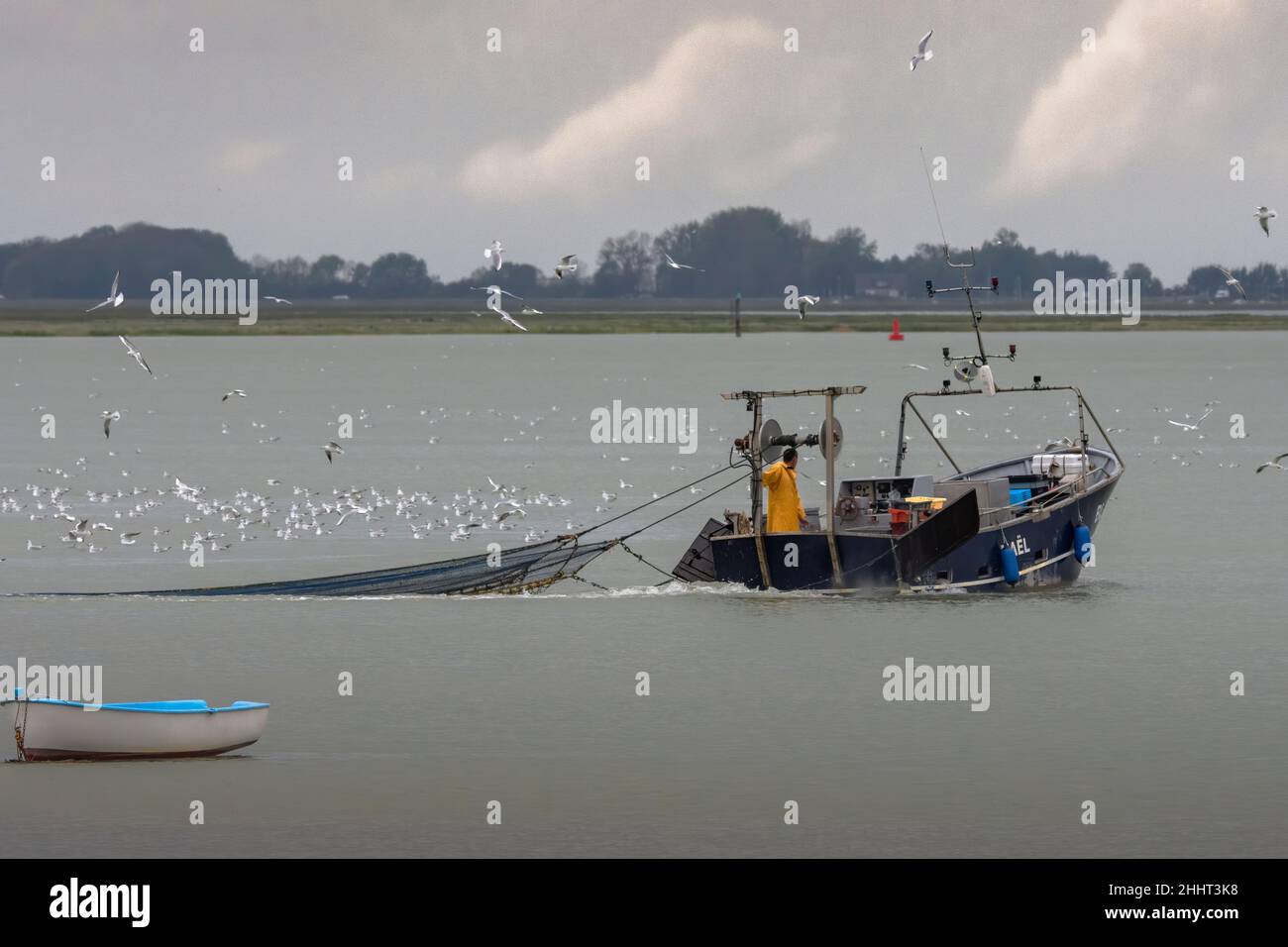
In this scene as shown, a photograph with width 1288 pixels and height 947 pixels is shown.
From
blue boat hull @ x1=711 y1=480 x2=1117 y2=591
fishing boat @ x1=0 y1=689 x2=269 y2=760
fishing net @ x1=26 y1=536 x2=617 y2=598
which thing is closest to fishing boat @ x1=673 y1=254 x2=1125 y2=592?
blue boat hull @ x1=711 y1=480 x2=1117 y2=591

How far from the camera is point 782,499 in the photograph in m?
31.8

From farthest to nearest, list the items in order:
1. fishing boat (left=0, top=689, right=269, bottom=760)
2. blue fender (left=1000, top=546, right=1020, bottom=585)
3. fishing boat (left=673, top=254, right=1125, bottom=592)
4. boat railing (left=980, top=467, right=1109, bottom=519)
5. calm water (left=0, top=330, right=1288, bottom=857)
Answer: blue fender (left=1000, top=546, right=1020, bottom=585), boat railing (left=980, top=467, right=1109, bottom=519), fishing boat (left=673, top=254, right=1125, bottom=592), fishing boat (left=0, top=689, right=269, bottom=760), calm water (left=0, top=330, right=1288, bottom=857)

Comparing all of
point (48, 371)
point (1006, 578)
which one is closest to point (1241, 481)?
point (1006, 578)

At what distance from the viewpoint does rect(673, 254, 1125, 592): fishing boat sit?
105ft

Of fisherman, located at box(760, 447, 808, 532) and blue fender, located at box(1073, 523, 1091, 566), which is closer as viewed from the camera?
fisherman, located at box(760, 447, 808, 532)

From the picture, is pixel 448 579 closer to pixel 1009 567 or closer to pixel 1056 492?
pixel 1009 567

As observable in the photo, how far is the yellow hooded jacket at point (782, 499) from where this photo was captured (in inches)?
1235

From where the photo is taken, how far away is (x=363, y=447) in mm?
74188

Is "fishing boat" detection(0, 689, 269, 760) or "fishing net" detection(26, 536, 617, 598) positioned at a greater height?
"fishing net" detection(26, 536, 617, 598)

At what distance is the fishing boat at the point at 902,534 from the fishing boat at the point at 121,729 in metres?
10.7

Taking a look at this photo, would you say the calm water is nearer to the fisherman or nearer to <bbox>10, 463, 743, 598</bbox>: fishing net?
<bbox>10, 463, 743, 598</bbox>: fishing net

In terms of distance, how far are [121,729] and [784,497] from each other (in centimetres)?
1239
